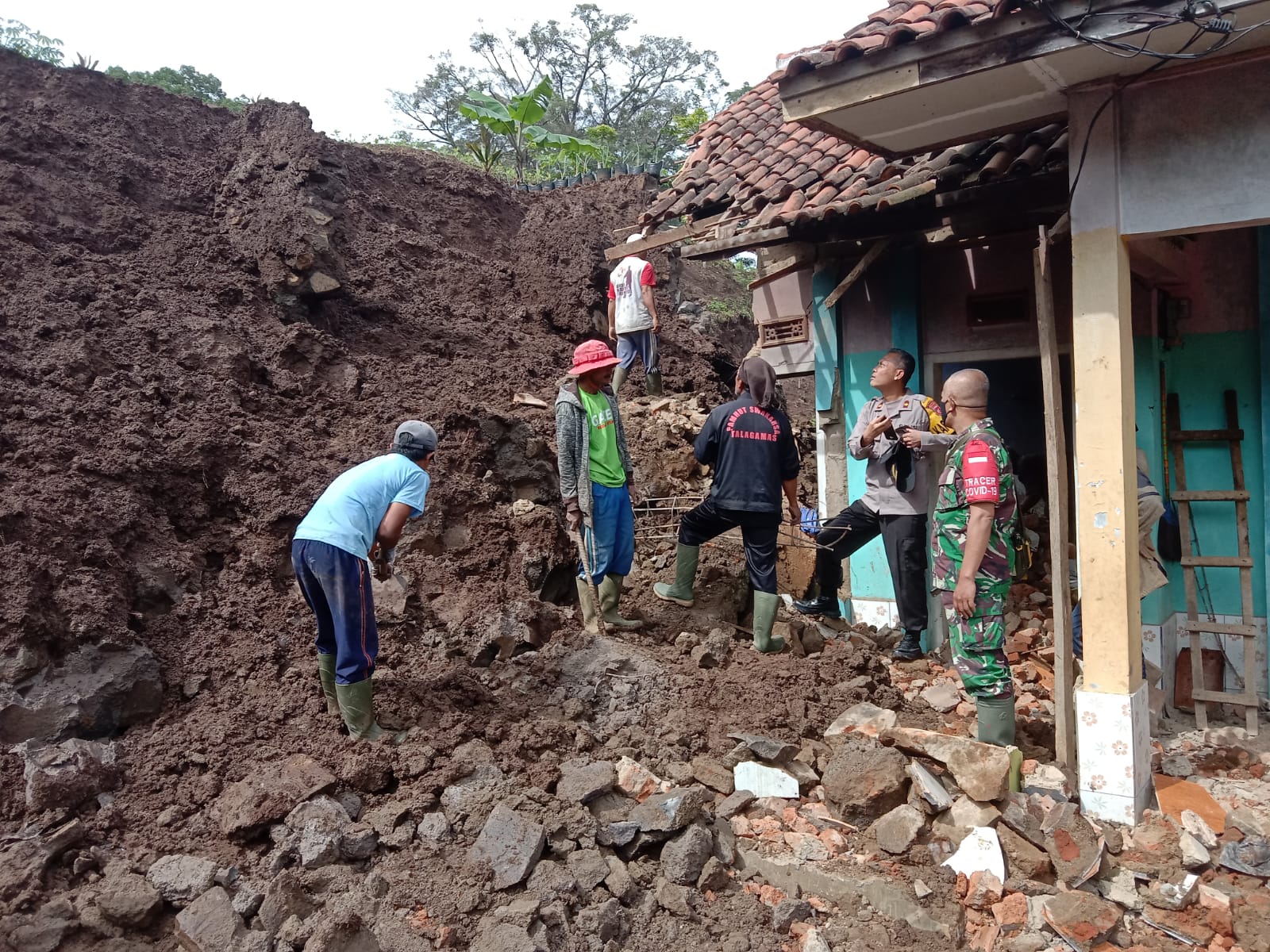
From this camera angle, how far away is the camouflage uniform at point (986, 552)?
14.0 ft

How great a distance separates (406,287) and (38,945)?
7.91m

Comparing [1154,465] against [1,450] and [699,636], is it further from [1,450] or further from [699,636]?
[1,450]

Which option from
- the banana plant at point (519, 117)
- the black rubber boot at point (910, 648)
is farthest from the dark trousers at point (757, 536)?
the banana plant at point (519, 117)

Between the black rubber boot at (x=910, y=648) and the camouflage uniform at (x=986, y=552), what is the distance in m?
1.42

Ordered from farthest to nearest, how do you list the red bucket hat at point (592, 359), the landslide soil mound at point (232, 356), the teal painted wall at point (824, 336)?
1. the teal painted wall at point (824, 336)
2. the red bucket hat at point (592, 359)
3. the landslide soil mound at point (232, 356)

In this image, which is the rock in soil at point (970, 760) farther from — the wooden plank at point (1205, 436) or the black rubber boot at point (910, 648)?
the wooden plank at point (1205, 436)

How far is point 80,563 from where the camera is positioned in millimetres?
4785

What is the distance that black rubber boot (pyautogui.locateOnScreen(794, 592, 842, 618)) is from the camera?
6289mm

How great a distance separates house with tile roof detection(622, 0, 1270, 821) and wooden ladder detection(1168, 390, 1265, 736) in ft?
0.05

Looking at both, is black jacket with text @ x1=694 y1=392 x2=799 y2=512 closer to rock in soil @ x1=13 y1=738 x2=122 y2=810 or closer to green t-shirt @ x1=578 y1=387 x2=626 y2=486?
green t-shirt @ x1=578 y1=387 x2=626 y2=486

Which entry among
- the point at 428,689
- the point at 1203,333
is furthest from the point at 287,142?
the point at 1203,333

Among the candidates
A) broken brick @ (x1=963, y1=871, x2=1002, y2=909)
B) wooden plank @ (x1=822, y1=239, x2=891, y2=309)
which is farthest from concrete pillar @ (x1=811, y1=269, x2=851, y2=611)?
broken brick @ (x1=963, y1=871, x2=1002, y2=909)

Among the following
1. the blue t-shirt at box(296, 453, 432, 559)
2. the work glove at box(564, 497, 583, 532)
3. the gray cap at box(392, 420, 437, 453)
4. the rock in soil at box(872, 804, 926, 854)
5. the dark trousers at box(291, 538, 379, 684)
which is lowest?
the rock in soil at box(872, 804, 926, 854)

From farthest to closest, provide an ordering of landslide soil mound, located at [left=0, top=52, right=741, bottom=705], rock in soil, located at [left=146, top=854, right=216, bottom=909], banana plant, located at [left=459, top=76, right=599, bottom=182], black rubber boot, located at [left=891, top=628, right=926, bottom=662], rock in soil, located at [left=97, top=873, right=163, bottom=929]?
banana plant, located at [left=459, top=76, right=599, bottom=182] → black rubber boot, located at [left=891, top=628, right=926, bottom=662] → landslide soil mound, located at [left=0, top=52, right=741, bottom=705] → rock in soil, located at [left=146, top=854, right=216, bottom=909] → rock in soil, located at [left=97, top=873, right=163, bottom=929]
